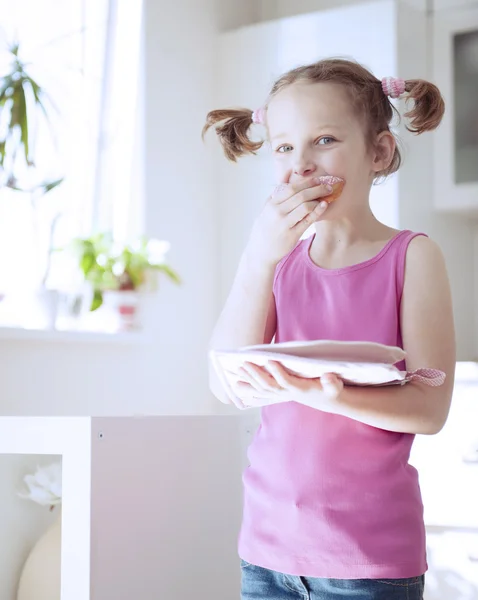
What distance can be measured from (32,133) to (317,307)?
1657 millimetres

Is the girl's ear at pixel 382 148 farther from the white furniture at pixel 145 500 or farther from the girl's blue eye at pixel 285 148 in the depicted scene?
the white furniture at pixel 145 500

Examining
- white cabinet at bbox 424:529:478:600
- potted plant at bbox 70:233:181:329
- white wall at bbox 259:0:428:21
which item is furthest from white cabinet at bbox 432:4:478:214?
white cabinet at bbox 424:529:478:600

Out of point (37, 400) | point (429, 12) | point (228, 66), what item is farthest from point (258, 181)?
point (37, 400)

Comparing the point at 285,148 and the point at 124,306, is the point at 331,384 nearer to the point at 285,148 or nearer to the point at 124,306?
the point at 285,148

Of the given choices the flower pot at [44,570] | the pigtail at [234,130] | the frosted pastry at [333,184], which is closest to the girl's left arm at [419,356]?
the frosted pastry at [333,184]

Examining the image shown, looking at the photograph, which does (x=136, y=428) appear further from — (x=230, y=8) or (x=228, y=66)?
(x=230, y=8)

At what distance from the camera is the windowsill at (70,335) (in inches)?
88.0

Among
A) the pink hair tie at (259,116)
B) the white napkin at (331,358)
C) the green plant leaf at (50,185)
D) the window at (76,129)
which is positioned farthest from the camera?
the window at (76,129)

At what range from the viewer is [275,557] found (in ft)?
3.57

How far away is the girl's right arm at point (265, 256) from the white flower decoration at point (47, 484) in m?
0.39

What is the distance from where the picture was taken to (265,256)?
1.14m

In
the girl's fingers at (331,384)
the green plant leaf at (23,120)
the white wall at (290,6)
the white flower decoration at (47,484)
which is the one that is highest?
the white wall at (290,6)

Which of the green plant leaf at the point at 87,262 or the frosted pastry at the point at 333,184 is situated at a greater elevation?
the green plant leaf at the point at 87,262

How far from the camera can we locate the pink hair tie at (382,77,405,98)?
3.97ft
